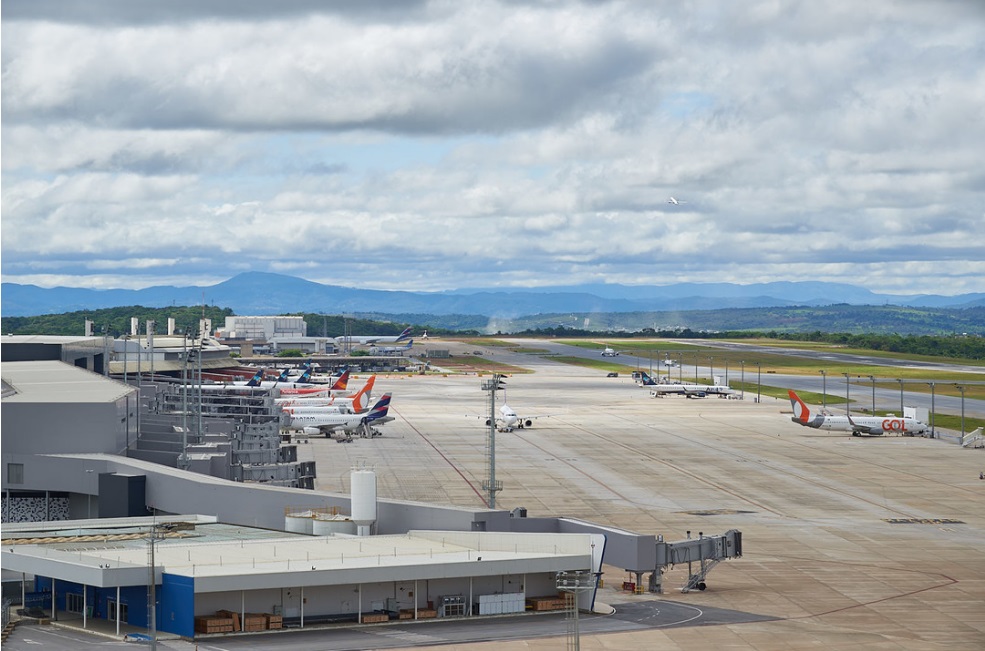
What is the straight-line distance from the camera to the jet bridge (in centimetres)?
6140

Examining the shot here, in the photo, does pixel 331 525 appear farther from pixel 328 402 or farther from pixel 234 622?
pixel 328 402

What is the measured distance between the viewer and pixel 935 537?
78750 mm

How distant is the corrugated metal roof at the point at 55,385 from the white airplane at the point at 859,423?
78.3 meters

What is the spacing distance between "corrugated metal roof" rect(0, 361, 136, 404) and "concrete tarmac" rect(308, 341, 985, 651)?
19.4 meters

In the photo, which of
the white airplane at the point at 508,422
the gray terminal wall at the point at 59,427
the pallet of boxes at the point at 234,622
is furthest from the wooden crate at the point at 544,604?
the white airplane at the point at 508,422

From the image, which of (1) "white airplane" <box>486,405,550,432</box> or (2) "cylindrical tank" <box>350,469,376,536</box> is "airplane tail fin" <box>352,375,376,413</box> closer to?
(1) "white airplane" <box>486,405,550,432</box>

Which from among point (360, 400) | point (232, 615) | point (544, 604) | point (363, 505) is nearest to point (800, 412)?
point (360, 400)

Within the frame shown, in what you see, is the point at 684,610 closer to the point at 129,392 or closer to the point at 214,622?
the point at 214,622

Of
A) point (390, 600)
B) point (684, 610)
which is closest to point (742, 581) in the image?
point (684, 610)

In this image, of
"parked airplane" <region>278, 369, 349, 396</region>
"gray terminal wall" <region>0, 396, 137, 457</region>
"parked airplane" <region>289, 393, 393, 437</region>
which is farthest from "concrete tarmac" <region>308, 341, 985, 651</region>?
"gray terminal wall" <region>0, 396, 137, 457</region>

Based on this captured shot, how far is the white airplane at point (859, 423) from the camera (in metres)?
144

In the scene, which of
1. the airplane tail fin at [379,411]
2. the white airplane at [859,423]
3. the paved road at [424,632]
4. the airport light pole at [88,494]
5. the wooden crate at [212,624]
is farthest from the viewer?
the white airplane at [859,423]

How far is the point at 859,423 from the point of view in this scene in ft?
475

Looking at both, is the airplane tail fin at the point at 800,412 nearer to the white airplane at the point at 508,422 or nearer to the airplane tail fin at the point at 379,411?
the white airplane at the point at 508,422
